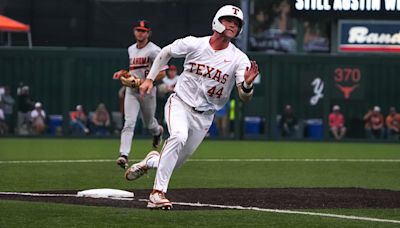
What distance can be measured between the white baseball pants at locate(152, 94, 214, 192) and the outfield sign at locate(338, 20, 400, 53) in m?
18.9

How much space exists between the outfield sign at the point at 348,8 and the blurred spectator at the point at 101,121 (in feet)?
21.9

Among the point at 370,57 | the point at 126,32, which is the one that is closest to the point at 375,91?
the point at 370,57

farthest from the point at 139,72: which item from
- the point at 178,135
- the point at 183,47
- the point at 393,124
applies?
the point at 393,124

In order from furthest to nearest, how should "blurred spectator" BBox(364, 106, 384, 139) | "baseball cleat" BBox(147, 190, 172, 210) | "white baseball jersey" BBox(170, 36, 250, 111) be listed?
"blurred spectator" BBox(364, 106, 384, 139), "white baseball jersey" BBox(170, 36, 250, 111), "baseball cleat" BBox(147, 190, 172, 210)

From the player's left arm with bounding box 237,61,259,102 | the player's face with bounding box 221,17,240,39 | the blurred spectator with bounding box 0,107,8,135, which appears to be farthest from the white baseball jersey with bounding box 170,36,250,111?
the blurred spectator with bounding box 0,107,8,135

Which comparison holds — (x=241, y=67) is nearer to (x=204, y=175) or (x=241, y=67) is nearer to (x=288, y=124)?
(x=204, y=175)

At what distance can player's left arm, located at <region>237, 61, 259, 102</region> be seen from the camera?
1078 centimetres

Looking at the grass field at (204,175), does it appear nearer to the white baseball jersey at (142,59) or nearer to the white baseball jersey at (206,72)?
the white baseball jersey at (206,72)

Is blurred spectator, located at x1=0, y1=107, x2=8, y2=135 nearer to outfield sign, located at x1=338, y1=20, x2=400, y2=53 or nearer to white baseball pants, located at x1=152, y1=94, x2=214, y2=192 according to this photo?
outfield sign, located at x1=338, y1=20, x2=400, y2=53

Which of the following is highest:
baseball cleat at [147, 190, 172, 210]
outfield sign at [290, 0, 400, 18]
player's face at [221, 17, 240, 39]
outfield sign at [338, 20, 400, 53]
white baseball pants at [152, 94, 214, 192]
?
outfield sign at [290, 0, 400, 18]

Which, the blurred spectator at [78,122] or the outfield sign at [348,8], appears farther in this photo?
the blurred spectator at [78,122]

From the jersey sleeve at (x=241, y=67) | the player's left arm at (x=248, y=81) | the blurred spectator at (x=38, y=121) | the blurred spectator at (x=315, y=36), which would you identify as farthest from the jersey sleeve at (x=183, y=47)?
the blurred spectator at (x=315, y=36)

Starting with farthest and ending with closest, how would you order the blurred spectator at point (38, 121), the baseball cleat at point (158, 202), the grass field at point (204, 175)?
the blurred spectator at point (38, 121), the baseball cleat at point (158, 202), the grass field at point (204, 175)

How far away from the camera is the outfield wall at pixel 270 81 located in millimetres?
31625
